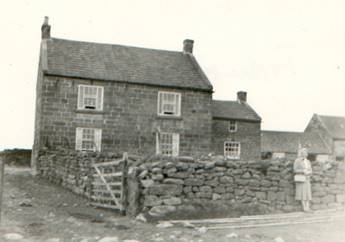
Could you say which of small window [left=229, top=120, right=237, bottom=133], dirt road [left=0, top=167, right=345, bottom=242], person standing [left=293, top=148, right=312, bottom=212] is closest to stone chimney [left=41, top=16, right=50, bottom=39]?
dirt road [left=0, top=167, right=345, bottom=242]

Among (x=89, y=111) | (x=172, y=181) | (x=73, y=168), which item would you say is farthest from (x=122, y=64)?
(x=172, y=181)

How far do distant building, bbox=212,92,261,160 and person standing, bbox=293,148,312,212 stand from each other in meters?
25.8

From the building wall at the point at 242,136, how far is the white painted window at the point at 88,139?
1449 centimetres

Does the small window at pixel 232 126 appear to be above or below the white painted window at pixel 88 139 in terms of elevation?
above

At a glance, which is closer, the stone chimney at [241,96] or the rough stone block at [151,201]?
the rough stone block at [151,201]

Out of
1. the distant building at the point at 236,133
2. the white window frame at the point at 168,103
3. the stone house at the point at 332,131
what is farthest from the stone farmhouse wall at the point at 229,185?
the stone house at the point at 332,131

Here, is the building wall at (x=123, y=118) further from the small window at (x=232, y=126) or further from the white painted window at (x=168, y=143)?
the small window at (x=232, y=126)

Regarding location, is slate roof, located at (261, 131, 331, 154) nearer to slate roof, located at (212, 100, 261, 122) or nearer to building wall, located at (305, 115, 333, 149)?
building wall, located at (305, 115, 333, 149)

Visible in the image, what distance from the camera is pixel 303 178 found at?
14094 millimetres

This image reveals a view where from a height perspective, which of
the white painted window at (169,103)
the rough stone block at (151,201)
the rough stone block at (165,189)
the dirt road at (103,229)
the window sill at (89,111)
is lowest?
the dirt road at (103,229)

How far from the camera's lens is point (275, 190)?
14.3 metres

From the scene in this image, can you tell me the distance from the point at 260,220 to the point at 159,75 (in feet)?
62.4

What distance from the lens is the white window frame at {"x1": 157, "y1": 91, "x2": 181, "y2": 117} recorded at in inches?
1168

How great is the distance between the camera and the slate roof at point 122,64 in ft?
92.3
